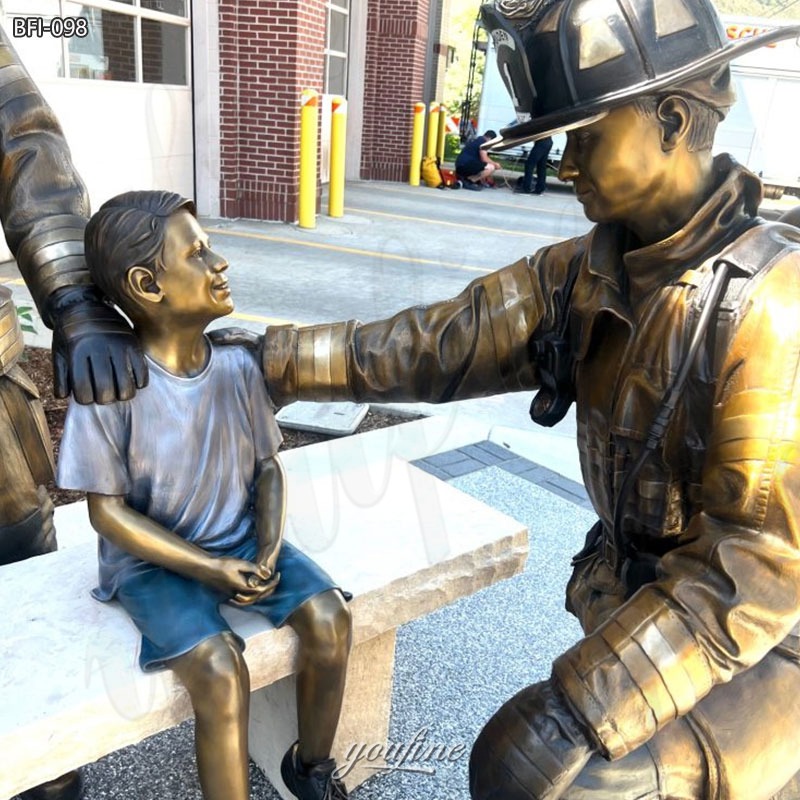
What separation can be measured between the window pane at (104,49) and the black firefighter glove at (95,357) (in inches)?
239

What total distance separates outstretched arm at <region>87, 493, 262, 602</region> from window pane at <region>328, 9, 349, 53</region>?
474 inches

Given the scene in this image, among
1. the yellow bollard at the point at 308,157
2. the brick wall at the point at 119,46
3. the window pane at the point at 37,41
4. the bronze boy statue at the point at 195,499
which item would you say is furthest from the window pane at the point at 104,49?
the bronze boy statue at the point at 195,499

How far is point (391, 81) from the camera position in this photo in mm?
13930

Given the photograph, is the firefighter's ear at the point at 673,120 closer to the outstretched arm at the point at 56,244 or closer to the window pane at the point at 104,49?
the outstretched arm at the point at 56,244

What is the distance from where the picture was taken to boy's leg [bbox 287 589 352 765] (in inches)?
69.7

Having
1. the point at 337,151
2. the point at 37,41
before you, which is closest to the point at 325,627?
the point at 37,41

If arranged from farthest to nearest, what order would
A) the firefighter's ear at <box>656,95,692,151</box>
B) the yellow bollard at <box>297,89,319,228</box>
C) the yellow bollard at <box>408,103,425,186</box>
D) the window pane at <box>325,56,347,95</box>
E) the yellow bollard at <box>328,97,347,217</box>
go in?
the yellow bollard at <box>408,103,425,186</box> → the window pane at <box>325,56,347,95</box> → the yellow bollard at <box>328,97,347,217</box> → the yellow bollard at <box>297,89,319,228</box> → the firefighter's ear at <box>656,95,692,151</box>

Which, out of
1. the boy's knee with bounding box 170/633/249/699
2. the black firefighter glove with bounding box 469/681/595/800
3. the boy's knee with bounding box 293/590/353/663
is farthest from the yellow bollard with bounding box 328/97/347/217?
the black firefighter glove with bounding box 469/681/595/800

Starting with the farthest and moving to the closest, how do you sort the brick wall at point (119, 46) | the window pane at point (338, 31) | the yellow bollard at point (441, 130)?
the yellow bollard at point (441, 130) < the window pane at point (338, 31) < the brick wall at point (119, 46)

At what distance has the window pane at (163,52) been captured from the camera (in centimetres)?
785

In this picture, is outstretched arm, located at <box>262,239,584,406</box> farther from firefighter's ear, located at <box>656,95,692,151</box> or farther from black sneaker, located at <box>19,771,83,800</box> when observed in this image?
black sneaker, located at <box>19,771,83,800</box>

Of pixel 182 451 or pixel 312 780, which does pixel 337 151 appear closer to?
pixel 182 451

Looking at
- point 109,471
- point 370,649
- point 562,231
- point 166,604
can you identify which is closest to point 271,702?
point 370,649

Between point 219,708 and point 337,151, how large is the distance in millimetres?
8826
